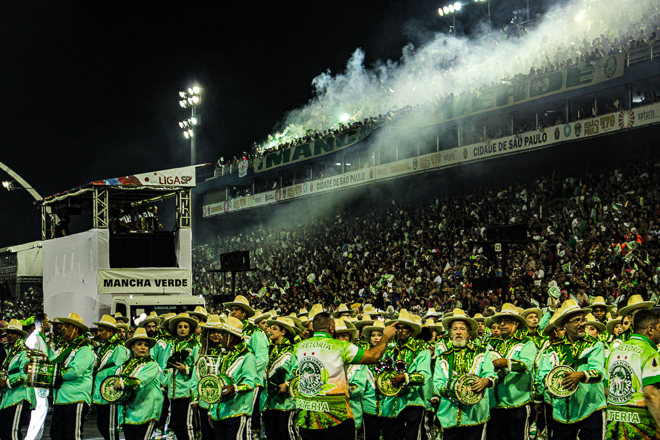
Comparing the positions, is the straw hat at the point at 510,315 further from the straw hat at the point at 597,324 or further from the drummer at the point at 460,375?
the drummer at the point at 460,375

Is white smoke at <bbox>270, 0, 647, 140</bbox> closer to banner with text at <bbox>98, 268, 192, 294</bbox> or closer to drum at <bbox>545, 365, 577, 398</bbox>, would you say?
banner with text at <bbox>98, 268, 192, 294</bbox>

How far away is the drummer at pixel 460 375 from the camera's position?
24.5 ft

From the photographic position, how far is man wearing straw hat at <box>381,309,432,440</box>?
817cm

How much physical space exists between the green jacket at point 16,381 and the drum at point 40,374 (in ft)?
1.31

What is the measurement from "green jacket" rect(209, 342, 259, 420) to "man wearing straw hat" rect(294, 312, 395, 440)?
104cm

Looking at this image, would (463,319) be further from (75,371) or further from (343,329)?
(75,371)

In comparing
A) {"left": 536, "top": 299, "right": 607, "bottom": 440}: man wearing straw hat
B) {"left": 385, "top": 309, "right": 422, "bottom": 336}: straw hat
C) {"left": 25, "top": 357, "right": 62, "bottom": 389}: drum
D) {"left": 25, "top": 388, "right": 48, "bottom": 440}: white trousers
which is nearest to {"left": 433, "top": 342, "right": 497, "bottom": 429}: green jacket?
{"left": 385, "top": 309, "right": 422, "bottom": 336}: straw hat

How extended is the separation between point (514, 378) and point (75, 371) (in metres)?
5.14

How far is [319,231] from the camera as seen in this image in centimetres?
3769

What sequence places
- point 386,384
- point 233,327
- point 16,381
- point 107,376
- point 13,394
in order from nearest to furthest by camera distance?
1. point 233,327
2. point 386,384
3. point 107,376
4. point 16,381
5. point 13,394

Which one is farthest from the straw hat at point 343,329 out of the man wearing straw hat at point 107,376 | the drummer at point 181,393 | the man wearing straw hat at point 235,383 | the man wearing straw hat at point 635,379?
the man wearing straw hat at point 635,379

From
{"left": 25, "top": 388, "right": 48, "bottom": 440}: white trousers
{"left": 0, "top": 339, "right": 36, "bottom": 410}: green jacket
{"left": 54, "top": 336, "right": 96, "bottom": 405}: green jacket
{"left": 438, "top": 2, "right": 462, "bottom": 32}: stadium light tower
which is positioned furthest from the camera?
{"left": 438, "top": 2, "right": 462, "bottom": 32}: stadium light tower

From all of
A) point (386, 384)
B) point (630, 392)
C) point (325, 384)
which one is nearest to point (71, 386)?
point (386, 384)

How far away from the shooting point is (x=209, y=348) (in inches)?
337
